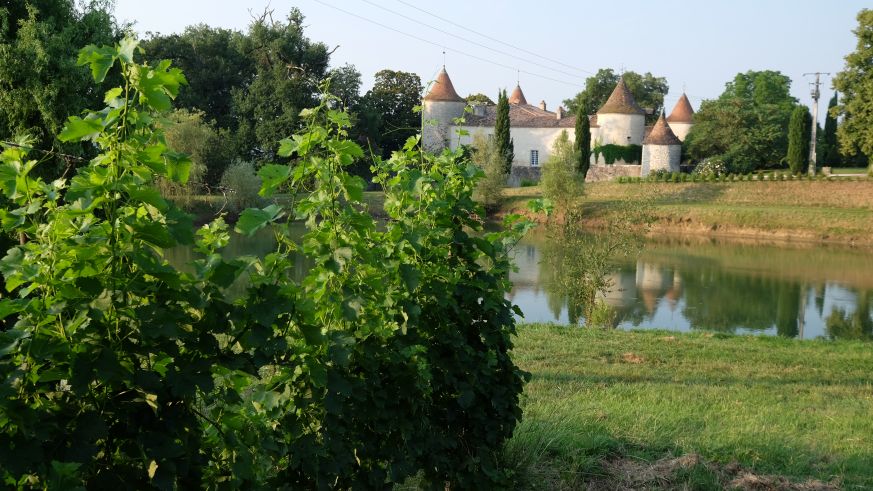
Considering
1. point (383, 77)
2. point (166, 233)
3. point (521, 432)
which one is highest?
point (383, 77)

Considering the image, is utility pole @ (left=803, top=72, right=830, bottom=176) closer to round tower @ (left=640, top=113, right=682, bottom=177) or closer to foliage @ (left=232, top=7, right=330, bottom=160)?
round tower @ (left=640, top=113, right=682, bottom=177)

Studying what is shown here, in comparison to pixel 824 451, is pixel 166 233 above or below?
above

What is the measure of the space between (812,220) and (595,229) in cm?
874

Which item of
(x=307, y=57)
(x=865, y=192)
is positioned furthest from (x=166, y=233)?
(x=307, y=57)

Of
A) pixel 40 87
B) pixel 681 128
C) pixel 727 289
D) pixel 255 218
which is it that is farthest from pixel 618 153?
pixel 255 218

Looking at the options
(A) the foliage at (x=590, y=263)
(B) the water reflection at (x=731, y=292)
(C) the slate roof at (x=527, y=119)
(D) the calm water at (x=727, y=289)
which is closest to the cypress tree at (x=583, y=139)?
(C) the slate roof at (x=527, y=119)

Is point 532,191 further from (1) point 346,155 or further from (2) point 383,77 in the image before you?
(1) point 346,155

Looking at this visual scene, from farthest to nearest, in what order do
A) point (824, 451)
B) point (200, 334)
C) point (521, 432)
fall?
point (824, 451) → point (521, 432) → point (200, 334)

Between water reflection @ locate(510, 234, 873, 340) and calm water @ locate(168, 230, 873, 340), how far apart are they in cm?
2

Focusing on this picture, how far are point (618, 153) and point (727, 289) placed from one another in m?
34.4

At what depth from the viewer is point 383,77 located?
50.0 m

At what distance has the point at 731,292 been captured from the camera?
19.8 meters

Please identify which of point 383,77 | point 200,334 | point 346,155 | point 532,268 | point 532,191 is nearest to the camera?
point 200,334

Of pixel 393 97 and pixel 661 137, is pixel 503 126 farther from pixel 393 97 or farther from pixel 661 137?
pixel 661 137
